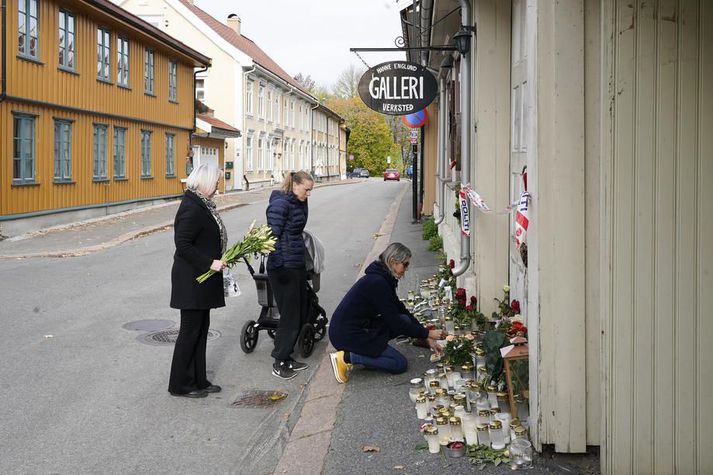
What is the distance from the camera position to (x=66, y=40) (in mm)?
21656

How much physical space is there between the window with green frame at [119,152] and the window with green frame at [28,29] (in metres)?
5.55

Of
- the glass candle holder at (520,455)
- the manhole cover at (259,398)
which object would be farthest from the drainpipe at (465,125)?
the glass candle holder at (520,455)

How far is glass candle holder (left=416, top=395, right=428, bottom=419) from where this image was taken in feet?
17.4

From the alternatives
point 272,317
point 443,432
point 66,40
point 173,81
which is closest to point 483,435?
point 443,432

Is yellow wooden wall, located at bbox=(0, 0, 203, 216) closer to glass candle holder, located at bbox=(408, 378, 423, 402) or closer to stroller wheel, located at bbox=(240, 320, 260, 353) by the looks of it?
stroller wheel, located at bbox=(240, 320, 260, 353)

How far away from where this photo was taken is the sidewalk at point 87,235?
15.8 m

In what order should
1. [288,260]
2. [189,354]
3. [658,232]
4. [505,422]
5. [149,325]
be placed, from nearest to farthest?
[658,232]
[505,422]
[189,354]
[288,260]
[149,325]

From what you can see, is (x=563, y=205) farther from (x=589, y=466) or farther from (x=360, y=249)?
(x=360, y=249)

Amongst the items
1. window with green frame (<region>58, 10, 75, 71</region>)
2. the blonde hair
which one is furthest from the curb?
window with green frame (<region>58, 10, 75, 71</region>)

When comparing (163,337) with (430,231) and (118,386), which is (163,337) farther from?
(430,231)

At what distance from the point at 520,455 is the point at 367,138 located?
3517 inches

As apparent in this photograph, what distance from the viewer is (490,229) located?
25.7ft

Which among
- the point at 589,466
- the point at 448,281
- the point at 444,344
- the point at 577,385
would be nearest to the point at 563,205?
the point at 577,385

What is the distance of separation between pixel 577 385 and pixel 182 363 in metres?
3.10
